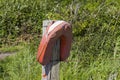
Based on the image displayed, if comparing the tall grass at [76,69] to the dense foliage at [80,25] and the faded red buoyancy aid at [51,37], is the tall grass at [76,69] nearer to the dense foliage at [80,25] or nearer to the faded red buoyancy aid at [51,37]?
the dense foliage at [80,25]

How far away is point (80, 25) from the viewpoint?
20.6ft

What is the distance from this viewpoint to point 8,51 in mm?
7625

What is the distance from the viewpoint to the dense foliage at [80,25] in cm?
508

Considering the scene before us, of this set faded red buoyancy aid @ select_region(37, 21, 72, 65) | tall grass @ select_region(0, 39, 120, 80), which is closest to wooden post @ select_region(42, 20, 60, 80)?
faded red buoyancy aid @ select_region(37, 21, 72, 65)

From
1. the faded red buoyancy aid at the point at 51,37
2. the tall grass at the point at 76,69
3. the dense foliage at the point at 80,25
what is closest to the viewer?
the faded red buoyancy aid at the point at 51,37

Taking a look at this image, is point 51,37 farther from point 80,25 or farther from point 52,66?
point 80,25

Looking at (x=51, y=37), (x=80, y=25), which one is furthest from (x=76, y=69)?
(x=51, y=37)

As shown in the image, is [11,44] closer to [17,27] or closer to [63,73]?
[17,27]

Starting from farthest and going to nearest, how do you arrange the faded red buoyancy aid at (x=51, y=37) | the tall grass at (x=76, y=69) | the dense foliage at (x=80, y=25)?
1. the dense foliage at (x=80, y=25)
2. the tall grass at (x=76, y=69)
3. the faded red buoyancy aid at (x=51, y=37)

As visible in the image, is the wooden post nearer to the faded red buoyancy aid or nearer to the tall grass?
the faded red buoyancy aid

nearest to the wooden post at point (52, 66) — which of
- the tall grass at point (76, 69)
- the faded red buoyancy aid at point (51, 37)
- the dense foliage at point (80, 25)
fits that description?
the faded red buoyancy aid at point (51, 37)

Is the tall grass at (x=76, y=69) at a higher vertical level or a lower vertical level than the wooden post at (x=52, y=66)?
lower

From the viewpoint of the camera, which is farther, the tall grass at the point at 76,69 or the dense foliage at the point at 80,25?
the dense foliage at the point at 80,25

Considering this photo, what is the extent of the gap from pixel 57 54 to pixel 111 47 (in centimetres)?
276
